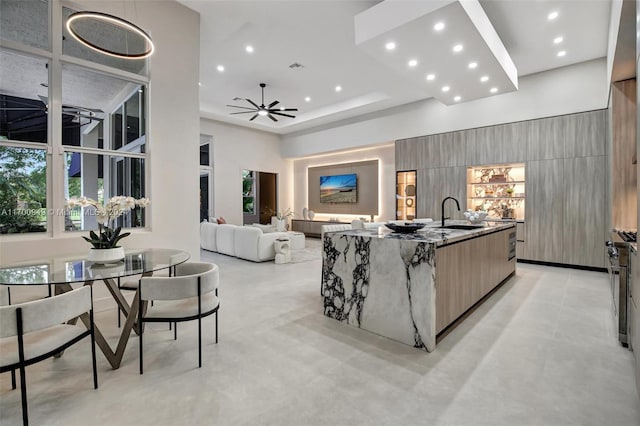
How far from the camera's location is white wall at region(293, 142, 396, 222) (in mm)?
9031

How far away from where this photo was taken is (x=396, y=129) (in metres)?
8.10

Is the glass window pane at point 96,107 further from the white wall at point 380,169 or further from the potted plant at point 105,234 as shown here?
the white wall at point 380,169

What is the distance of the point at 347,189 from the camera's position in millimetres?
10008

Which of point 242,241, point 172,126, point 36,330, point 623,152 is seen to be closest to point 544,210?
point 623,152

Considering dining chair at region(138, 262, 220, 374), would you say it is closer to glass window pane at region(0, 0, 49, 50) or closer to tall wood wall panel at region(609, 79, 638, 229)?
glass window pane at region(0, 0, 49, 50)

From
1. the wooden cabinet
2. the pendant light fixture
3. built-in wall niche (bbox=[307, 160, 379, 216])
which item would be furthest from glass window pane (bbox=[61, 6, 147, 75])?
built-in wall niche (bbox=[307, 160, 379, 216])

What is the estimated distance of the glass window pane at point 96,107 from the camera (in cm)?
343

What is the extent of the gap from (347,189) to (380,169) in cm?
130

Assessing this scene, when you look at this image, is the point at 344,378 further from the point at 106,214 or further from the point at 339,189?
the point at 339,189

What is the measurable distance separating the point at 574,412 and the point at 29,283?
133 inches

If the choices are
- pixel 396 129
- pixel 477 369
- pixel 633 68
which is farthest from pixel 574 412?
pixel 396 129

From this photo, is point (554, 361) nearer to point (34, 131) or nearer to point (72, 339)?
point (72, 339)

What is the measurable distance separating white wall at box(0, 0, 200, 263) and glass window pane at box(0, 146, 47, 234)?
2.82 ft

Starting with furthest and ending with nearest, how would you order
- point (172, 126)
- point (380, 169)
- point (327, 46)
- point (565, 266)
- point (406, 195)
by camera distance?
point (380, 169)
point (406, 195)
point (565, 266)
point (327, 46)
point (172, 126)
